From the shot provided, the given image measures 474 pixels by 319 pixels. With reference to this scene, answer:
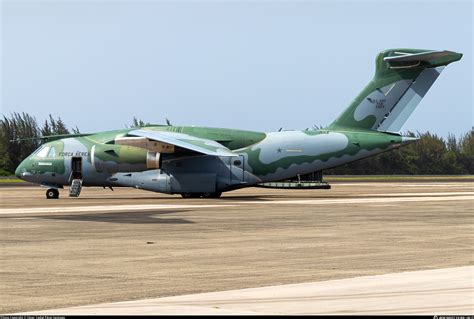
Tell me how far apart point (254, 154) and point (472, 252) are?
3123cm

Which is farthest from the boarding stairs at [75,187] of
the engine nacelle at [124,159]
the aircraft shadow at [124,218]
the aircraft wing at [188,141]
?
the aircraft shadow at [124,218]

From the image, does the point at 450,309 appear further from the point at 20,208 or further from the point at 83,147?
the point at 83,147

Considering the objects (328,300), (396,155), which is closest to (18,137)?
(396,155)

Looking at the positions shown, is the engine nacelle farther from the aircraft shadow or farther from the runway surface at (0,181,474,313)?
the aircraft shadow

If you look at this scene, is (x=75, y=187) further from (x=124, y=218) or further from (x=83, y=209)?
(x=124, y=218)

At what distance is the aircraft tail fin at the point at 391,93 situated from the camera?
174 feet

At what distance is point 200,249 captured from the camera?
23234mm

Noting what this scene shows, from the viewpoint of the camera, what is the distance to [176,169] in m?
52.9

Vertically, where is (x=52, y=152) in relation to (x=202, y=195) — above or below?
above

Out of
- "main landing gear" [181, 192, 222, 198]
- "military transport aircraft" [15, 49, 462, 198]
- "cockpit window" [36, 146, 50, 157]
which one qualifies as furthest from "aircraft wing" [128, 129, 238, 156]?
"cockpit window" [36, 146, 50, 157]

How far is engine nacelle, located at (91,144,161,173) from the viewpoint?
49.6 m

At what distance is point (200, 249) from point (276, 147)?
1186 inches

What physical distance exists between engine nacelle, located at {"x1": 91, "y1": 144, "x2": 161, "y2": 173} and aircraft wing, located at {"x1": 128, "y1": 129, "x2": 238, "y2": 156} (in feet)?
3.14

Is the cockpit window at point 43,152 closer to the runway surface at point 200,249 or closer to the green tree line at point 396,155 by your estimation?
the runway surface at point 200,249
